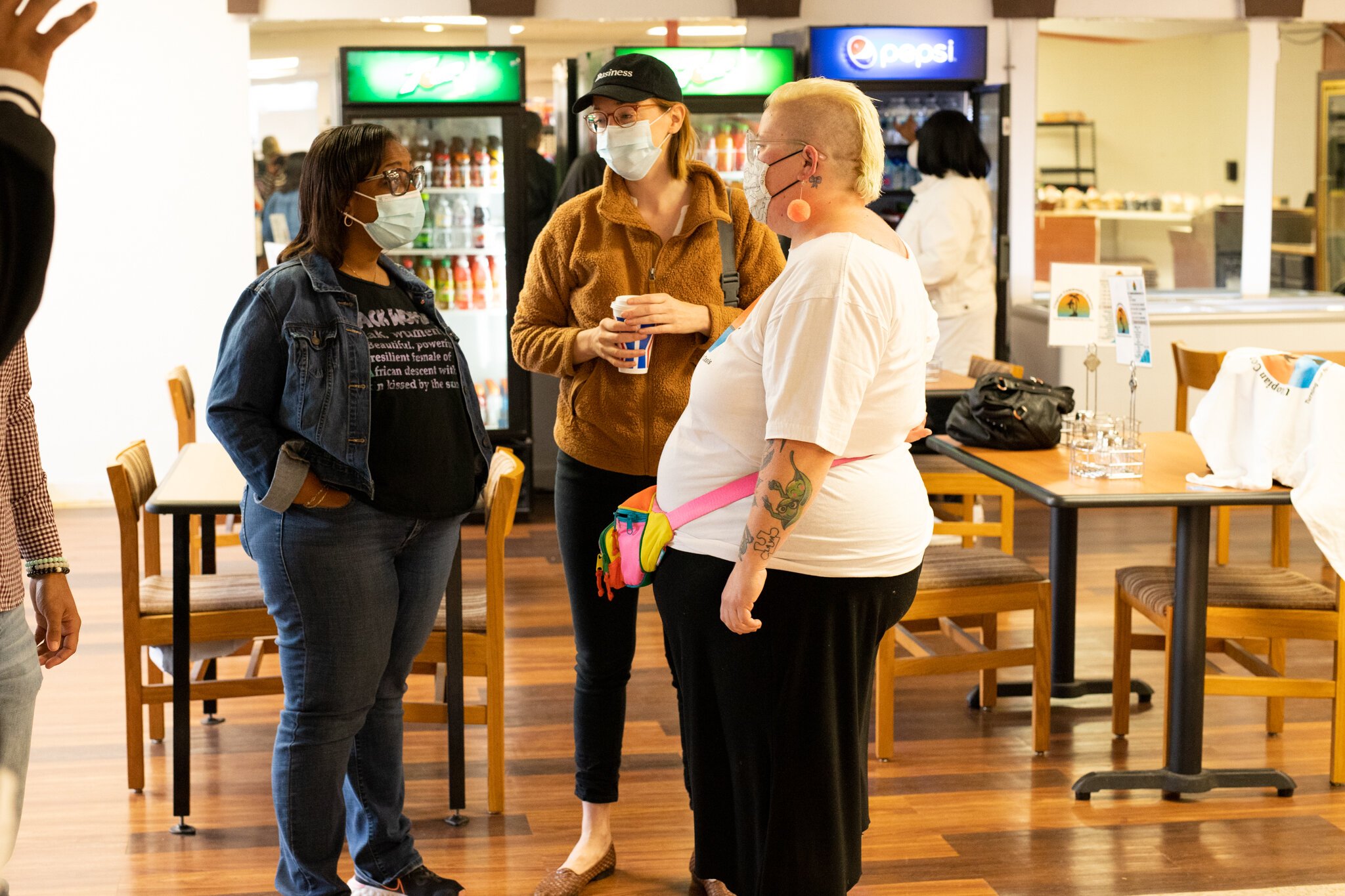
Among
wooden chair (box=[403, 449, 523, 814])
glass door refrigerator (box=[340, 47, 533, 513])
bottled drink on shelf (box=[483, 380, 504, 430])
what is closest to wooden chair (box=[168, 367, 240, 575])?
wooden chair (box=[403, 449, 523, 814])

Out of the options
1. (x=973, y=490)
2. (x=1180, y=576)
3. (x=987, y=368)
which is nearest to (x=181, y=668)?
(x=1180, y=576)

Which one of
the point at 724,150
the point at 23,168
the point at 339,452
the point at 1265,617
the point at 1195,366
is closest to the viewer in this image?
the point at 23,168

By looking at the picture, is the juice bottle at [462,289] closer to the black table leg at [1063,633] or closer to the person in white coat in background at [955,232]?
the person in white coat in background at [955,232]

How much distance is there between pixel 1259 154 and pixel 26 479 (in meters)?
7.49

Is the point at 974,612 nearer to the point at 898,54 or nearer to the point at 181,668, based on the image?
the point at 181,668

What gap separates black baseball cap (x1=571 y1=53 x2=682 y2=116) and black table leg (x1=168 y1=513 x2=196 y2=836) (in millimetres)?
1408

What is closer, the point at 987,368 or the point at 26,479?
the point at 26,479

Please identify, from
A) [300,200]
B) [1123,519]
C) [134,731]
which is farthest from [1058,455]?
[1123,519]

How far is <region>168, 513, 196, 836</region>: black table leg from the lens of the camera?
3129 millimetres

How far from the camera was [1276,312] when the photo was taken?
7.36 meters

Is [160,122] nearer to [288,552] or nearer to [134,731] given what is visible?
[134,731]

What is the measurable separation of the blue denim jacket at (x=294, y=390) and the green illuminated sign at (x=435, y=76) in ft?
13.5

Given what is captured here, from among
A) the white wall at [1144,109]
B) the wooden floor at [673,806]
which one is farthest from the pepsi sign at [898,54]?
the white wall at [1144,109]

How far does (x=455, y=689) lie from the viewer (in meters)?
3.29
